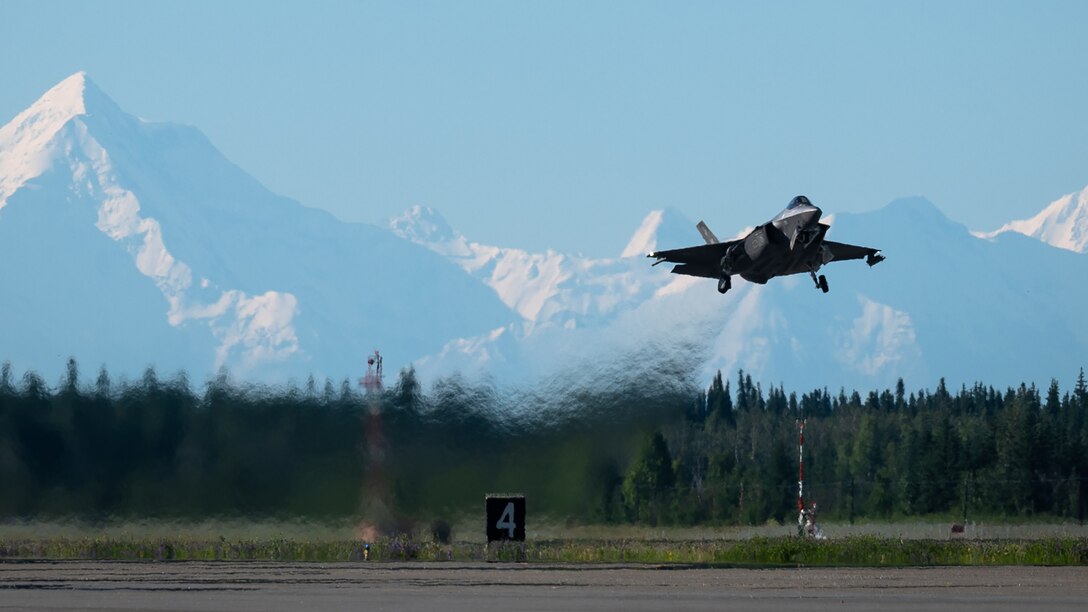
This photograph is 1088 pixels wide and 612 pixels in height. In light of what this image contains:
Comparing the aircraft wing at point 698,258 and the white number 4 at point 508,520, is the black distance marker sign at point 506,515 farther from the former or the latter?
the aircraft wing at point 698,258

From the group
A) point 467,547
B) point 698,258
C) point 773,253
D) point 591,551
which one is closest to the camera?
point 773,253

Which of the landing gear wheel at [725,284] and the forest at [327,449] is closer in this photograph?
the landing gear wheel at [725,284]

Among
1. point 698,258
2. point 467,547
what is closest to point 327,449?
point 467,547

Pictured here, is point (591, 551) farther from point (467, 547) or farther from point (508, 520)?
point (467, 547)

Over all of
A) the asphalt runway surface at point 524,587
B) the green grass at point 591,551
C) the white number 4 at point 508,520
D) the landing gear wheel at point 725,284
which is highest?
the landing gear wheel at point 725,284

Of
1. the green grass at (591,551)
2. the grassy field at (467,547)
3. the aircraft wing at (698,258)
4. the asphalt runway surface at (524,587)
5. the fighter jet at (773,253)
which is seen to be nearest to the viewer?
the asphalt runway surface at (524,587)

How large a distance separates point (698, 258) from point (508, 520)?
10600mm

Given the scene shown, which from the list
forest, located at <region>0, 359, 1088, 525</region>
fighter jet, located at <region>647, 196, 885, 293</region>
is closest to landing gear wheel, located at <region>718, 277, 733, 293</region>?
fighter jet, located at <region>647, 196, 885, 293</region>

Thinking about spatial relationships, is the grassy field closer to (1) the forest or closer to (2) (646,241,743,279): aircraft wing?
(1) the forest

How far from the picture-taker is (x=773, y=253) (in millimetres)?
52406

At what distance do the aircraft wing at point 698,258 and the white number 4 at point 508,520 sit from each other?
9416mm

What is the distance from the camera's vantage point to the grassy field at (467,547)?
190 feet

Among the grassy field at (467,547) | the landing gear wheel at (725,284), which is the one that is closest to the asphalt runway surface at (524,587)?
the grassy field at (467,547)

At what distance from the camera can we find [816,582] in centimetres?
4581
